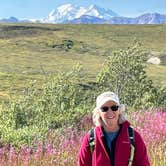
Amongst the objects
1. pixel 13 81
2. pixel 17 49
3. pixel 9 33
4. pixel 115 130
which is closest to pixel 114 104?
pixel 115 130

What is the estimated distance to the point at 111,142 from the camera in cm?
474

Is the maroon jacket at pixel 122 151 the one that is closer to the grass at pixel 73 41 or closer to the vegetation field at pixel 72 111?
the vegetation field at pixel 72 111

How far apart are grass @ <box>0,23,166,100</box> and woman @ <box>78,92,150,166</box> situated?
3084 inches

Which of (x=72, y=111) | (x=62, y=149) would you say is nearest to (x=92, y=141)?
(x=62, y=149)

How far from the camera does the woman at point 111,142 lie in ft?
15.4

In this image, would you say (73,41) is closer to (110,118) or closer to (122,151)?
(110,118)

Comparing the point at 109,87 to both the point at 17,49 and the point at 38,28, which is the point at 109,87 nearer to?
the point at 17,49

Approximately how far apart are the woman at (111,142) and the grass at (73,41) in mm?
78345

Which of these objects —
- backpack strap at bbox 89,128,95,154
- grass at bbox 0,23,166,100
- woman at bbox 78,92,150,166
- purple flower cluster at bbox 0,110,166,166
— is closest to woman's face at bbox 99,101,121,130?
woman at bbox 78,92,150,166

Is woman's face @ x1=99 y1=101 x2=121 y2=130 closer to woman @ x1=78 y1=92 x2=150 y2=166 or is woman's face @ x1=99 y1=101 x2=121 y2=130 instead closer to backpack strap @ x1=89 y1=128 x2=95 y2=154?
woman @ x1=78 y1=92 x2=150 y2=166

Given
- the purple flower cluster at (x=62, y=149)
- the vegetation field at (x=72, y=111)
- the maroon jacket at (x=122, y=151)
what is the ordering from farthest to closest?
1. the vegetation field at (x=72, y=111)
2. the purple flower cluster at (x=62, y=149)
3. the maroon jacket at (x=122, y=151)

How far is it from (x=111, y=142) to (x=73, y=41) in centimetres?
12828

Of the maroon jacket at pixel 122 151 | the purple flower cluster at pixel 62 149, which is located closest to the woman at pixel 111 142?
the maroon jacket at pixel 122 151

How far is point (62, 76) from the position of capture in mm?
13195
